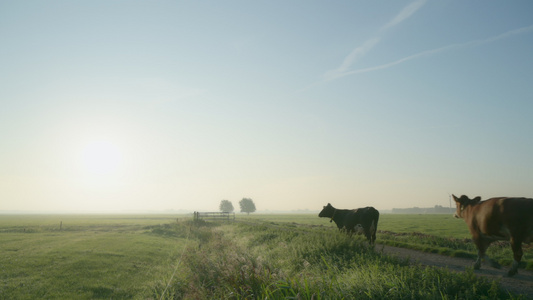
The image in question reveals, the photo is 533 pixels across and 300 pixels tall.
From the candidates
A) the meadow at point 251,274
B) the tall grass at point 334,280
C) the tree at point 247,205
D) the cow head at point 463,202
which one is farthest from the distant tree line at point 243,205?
the cow head at point 463,202

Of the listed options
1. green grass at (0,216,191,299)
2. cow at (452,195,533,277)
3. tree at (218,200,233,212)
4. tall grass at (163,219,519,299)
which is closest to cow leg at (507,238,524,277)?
cow at (452,195,533,277)

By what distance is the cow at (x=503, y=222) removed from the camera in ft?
25.8

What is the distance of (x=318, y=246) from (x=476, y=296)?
6136 mm

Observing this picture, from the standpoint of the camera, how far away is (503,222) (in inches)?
328

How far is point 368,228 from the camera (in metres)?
15.0

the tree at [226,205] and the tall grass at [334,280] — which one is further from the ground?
the tree at [226,205]

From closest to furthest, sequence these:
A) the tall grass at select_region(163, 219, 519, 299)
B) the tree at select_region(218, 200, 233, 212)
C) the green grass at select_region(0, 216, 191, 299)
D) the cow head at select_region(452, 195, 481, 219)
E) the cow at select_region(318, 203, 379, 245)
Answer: the tall grass at select_region(163, 219, 519, 299) < the cow head at select_region(452, 195, 481, 219) < the green grass at select_region(0, 216, 191, 299) < the cow at select_region(318, 203, 379, 245) < the tree at select_region(218, 200, 233, 212)

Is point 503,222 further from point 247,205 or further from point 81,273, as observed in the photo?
point 247,205

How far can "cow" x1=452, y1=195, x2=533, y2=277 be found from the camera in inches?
310

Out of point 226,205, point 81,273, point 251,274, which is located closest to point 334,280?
point 251,274

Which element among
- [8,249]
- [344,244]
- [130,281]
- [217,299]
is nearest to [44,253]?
[8,249]

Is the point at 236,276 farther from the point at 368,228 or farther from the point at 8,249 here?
the point at 8,249

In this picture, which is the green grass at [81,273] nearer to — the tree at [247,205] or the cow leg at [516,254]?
the cow leg at [516,254]

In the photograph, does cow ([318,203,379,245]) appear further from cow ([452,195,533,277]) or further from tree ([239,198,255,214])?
tree ([239,198,255,214])
